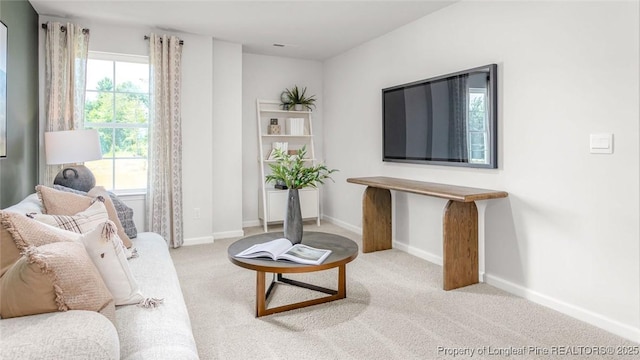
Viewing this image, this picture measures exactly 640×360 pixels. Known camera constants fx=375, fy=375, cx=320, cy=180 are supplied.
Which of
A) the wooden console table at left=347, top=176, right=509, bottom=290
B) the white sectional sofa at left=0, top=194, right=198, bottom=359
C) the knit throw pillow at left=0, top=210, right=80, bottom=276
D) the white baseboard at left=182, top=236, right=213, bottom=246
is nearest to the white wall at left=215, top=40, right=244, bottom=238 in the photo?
the white baseboard at left=182, top=236, right=213, bottom=246

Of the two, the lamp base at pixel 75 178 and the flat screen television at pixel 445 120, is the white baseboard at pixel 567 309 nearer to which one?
the flat screen television at pixel 445 120

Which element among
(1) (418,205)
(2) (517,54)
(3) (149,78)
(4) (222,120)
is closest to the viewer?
(2) (517,54)

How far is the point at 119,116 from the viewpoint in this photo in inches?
162

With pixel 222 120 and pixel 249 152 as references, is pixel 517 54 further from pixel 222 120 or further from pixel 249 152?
pixel 249 152

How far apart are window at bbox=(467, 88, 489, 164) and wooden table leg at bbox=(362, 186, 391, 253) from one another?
1.11 metres

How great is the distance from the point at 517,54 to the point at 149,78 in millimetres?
3546

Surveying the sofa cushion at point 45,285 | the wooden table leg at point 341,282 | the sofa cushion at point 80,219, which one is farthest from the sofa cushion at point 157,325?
the wooden table leg at point 341,282

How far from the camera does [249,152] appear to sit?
525cm

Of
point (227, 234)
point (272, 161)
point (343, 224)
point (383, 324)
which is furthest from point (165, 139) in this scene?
point (383, 324)

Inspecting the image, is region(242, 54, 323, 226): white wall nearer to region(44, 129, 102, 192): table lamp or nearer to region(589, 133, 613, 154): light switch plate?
region(44, 129, 102, 192): table lamp

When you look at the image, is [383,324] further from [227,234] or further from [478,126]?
[227,234]

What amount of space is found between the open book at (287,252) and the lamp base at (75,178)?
5.77 feet

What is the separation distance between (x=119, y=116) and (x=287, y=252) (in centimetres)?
287

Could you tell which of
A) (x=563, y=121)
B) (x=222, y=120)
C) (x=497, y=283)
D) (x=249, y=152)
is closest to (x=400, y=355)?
(x=497, y=283)
